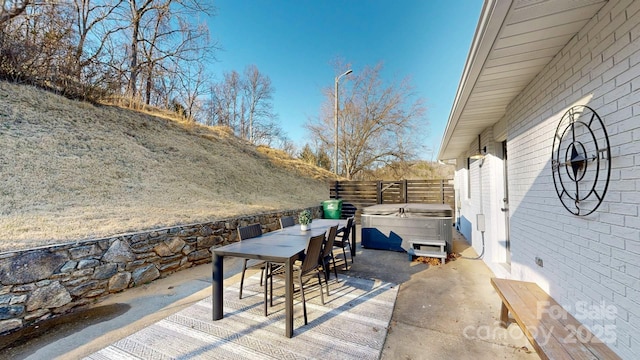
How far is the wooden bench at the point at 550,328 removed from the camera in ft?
4.92

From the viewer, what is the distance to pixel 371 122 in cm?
1284

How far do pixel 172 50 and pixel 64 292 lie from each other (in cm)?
1013

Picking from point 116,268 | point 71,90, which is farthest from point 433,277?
point 71,90

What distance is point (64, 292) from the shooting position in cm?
269

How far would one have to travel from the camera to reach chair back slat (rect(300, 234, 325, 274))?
257cm

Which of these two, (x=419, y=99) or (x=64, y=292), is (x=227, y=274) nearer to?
(x=64, y=292)

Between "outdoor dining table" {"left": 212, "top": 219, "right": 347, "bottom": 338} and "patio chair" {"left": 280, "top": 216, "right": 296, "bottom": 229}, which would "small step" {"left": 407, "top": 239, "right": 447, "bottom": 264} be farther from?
"outdoor dining table" {"left": 212, "top": 219, "right": 347, "bottom": 338}

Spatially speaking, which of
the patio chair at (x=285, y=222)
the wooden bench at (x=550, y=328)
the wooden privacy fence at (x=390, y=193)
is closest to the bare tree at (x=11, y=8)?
the patio chair at (x=285, y=222)

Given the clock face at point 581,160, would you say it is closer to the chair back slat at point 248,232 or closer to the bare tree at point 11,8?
the chair back slat at point 248,232

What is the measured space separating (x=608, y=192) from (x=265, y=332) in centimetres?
277

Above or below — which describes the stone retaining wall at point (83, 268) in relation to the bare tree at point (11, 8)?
below

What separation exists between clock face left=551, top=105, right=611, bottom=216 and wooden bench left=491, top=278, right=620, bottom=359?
79 cm

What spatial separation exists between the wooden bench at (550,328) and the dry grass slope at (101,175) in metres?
4.42

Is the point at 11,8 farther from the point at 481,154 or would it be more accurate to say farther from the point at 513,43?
the point at 481,154
